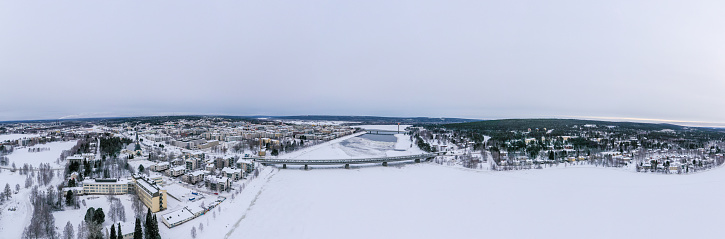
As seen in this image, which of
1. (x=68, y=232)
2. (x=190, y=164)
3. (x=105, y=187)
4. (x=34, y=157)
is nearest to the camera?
(x=68, y=232)

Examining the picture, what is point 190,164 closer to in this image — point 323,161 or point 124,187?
point 124,187

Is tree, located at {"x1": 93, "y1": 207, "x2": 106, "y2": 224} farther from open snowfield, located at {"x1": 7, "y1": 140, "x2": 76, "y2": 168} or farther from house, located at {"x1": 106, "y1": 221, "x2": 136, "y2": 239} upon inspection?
open snowfield, located at {"x1": 7, "y1": 140, "x2": 76, "y2": 168}

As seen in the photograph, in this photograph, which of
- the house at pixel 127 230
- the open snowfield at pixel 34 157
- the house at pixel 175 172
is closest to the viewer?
the house at pixel 127 230

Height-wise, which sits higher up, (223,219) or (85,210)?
(85,210)

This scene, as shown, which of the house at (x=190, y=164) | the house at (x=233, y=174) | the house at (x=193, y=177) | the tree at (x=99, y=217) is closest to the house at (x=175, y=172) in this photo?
the house at (x=193, y=177)

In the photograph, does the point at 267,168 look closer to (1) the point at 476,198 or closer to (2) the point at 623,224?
(1) the point at 476,198

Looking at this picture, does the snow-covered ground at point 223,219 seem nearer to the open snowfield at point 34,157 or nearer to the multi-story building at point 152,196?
the multi-story building at point 152,196

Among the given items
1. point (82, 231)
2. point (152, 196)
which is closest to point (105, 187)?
point (152, 196)

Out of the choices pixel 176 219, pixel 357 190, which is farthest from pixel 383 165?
pixel 176 219

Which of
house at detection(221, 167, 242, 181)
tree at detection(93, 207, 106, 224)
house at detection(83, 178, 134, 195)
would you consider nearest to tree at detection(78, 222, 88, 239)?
tree at detection(93, 207, 106, 224)
